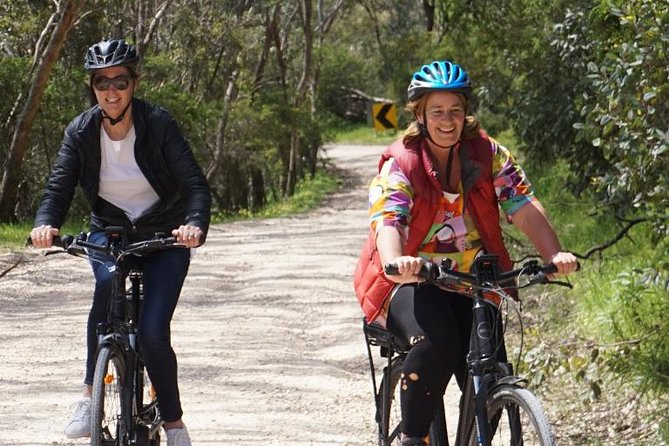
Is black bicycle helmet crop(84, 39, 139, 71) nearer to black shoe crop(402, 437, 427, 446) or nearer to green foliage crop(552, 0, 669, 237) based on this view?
black shoe crop(402, 437, 427, 446)

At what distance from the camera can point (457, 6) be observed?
43.9 feet

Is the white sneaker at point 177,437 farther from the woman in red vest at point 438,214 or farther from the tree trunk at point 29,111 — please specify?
the tree trunk at point 29,111

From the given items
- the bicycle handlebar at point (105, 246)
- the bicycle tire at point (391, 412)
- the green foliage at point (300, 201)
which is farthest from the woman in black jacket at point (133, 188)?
the green foliage at point (300, 201)

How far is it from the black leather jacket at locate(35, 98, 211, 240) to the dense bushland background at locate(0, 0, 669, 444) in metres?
2.31

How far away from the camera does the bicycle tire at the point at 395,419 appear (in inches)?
202

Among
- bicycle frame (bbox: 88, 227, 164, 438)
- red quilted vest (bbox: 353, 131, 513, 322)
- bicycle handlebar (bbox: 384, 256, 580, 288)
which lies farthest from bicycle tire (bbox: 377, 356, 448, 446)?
bicycle frame (bbox: 88, 227, 164, 438)

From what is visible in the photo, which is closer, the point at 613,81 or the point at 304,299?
the point at 613,81

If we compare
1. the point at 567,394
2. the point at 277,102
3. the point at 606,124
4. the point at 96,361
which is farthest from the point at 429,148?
the point at 277,102

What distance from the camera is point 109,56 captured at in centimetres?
556

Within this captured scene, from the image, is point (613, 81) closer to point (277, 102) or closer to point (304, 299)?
point (304, 299)

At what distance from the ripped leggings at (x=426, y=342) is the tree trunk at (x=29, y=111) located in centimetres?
1374

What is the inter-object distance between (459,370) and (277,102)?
105ft

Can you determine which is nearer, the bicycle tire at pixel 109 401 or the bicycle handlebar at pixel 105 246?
the bicycle tire at pixel 109 401

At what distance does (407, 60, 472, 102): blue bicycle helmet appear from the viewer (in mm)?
4895
